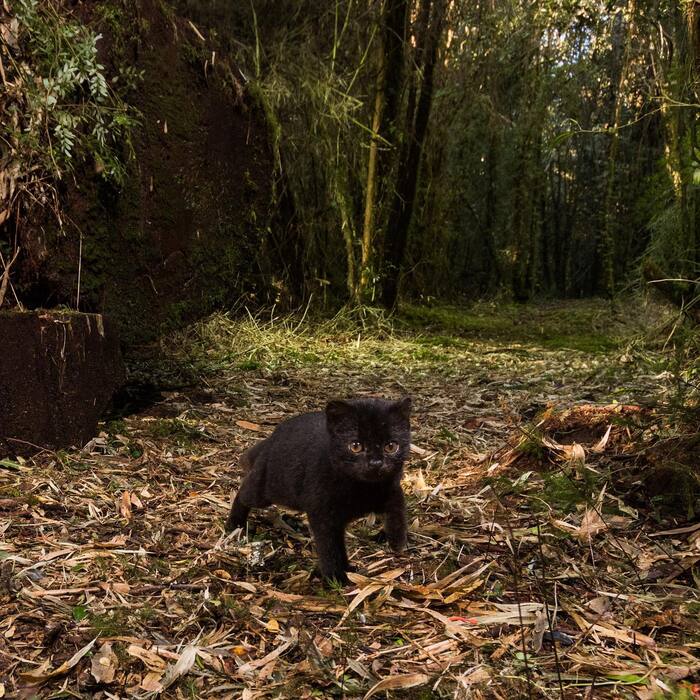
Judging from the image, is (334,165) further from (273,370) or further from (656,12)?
(656,12)

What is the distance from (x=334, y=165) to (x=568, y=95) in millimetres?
7079

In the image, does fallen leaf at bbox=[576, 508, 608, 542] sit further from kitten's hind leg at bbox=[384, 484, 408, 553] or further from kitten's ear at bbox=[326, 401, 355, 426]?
kitten's ear at bbox=[326, 401, 355, 426]

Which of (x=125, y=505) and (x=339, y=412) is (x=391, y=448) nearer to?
(x=339, y=412)

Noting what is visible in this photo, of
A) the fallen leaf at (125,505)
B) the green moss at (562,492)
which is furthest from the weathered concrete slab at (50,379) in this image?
the green moss at (562,492)

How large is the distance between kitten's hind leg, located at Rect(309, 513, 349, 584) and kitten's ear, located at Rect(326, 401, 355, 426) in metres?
0.32

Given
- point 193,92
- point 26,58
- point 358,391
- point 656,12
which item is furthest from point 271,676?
point 656,12

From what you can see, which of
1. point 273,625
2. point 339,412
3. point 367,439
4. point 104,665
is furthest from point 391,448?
point 104,665

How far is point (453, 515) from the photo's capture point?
3012mm

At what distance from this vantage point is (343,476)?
258 centimetres

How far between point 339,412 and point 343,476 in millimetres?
221

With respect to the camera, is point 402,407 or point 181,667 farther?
point 402,407

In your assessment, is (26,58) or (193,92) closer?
(26,58)

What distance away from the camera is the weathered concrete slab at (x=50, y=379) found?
3402mm

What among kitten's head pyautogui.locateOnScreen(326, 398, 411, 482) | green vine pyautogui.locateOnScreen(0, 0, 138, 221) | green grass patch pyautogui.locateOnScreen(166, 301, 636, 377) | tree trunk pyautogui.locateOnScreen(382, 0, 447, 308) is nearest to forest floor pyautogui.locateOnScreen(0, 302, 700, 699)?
kitten's head pyautogui.locateOnScreen(326, 398, 411, 482)
